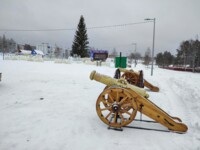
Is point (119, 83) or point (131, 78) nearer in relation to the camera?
point (119, 83)

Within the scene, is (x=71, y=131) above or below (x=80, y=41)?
below

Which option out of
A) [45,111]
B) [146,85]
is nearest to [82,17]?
[146,85]

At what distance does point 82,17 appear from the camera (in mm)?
55344

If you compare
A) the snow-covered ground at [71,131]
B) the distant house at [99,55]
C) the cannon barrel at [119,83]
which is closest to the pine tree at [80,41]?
the distant house at [99,55]

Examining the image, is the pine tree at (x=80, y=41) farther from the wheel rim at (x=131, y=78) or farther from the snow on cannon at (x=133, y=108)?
the snow on cannon at (x=133, y=108)

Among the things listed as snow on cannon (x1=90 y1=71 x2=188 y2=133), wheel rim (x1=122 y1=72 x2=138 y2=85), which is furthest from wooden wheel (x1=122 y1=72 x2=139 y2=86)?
snow on cannon (x1=90 y1=71 x2=188 y2=133)

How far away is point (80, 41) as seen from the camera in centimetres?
5447

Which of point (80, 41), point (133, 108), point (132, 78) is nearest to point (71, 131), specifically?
point (133, 108)

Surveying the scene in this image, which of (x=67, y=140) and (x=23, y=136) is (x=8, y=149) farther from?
(x=67, y=140)

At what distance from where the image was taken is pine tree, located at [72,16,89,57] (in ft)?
179

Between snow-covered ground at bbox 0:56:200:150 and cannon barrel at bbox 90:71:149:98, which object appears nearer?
snow-covered ground at bbox 0:56:200:150

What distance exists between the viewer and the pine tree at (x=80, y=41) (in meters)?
54.6

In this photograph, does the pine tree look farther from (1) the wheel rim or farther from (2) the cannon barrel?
(2) the cannon barrel

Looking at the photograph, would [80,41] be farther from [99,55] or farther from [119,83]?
[119,83]
